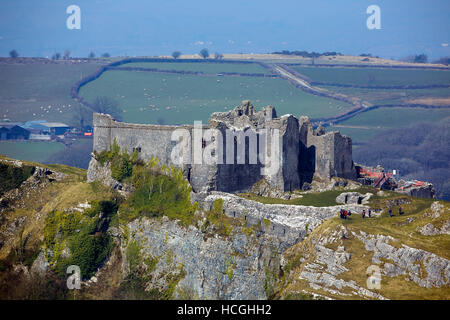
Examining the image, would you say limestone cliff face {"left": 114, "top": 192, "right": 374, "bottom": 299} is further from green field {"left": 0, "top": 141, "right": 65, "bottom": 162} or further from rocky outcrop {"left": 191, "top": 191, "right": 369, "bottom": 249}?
green field {"left": 0, "top": 141, "right": 65, "bottom": 162}

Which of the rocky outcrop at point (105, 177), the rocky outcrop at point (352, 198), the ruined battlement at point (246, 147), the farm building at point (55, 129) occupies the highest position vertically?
the ruined battlement at point (246, 147)

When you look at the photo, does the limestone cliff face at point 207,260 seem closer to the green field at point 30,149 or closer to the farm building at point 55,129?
the green field at point 30,149

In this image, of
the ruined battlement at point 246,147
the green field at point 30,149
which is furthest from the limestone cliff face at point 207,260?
the green field at point 30,149

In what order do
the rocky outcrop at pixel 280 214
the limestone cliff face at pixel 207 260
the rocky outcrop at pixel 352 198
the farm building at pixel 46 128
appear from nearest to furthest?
1. the rocky outcrop at pixel 280 214
2. the limestone cliff face at pixel 207 260
3. the rocky outcrop at pixel 352 198
4. the farm building at pixel 46 128

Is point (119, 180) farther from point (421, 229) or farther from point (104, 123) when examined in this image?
point (421, 229)

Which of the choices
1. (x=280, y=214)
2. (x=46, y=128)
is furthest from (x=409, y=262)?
(x=46, y=128)
